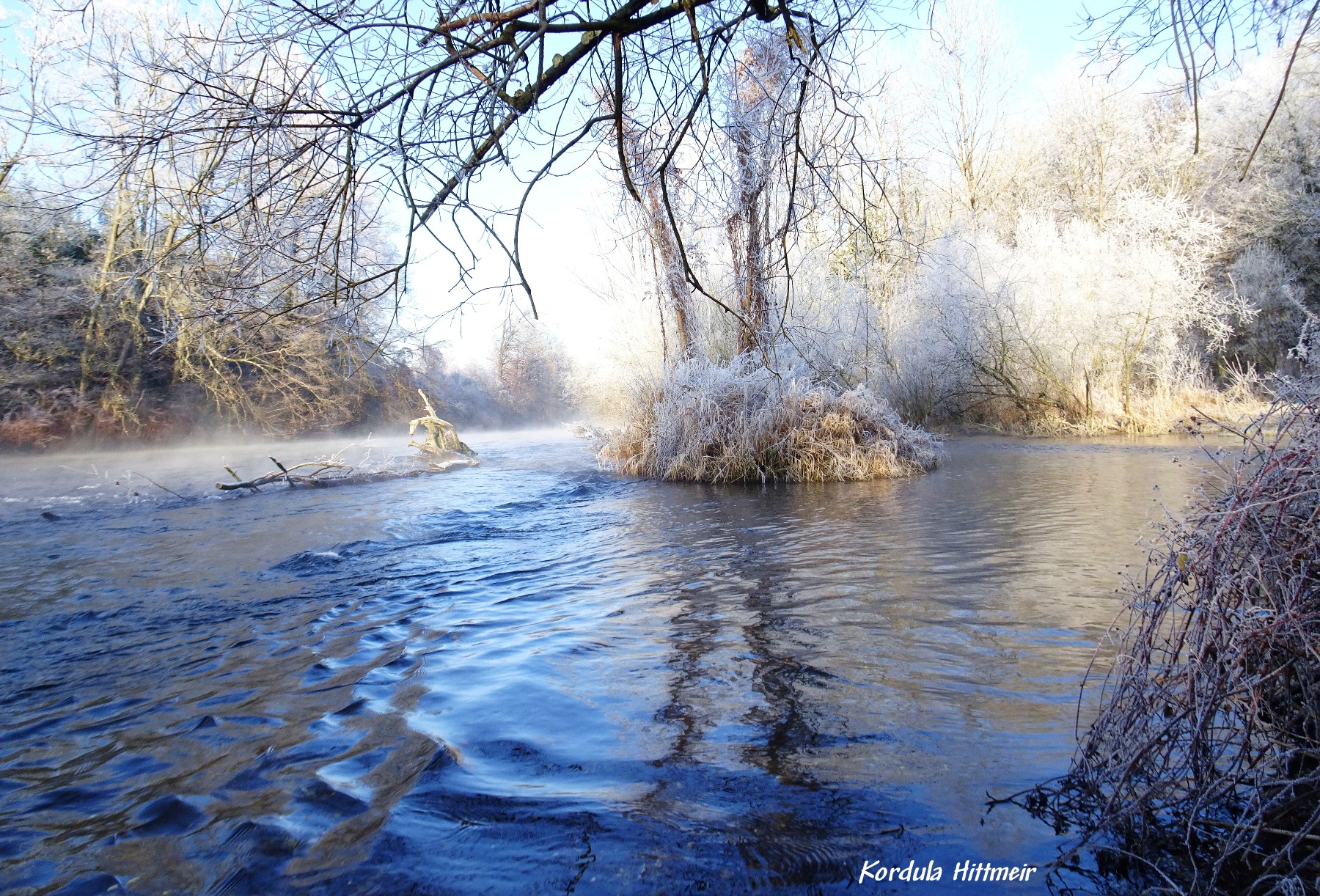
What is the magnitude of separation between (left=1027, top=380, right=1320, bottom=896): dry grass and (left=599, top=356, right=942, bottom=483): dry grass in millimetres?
9642

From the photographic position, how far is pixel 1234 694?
1784mm

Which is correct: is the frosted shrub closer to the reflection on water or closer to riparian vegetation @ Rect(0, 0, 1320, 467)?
riparian vegetation @ Rect(0, 0, 1320, 467)

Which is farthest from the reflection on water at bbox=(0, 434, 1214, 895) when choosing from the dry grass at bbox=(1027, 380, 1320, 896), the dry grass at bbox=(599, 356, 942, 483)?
the dry grass at bbox=(599, 356, 942, 483)

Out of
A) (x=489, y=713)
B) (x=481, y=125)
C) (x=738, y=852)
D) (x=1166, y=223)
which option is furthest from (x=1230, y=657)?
(x=1166, y=223)

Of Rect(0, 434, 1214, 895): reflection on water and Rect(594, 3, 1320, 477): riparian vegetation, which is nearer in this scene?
Rect(0, 434, 1214, 895): reflection on water

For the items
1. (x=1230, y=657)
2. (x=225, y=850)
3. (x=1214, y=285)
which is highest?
(x=1214, y=285)

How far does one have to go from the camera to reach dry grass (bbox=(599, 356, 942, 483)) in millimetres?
A: 11898

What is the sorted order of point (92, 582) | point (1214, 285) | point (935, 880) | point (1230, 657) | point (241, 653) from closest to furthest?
point (1230, 657)
point (935, 880)
point (241, 653)
point (92, 582)
point (1214, 285)

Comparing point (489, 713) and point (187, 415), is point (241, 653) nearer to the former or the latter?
point (489, 713)

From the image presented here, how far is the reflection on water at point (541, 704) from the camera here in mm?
2273

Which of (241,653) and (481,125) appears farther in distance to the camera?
(241,653)

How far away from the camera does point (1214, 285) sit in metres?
19.8

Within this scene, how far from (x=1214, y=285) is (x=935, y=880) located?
23.1m

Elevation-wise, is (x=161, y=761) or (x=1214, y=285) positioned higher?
(x=1214, y=285)
